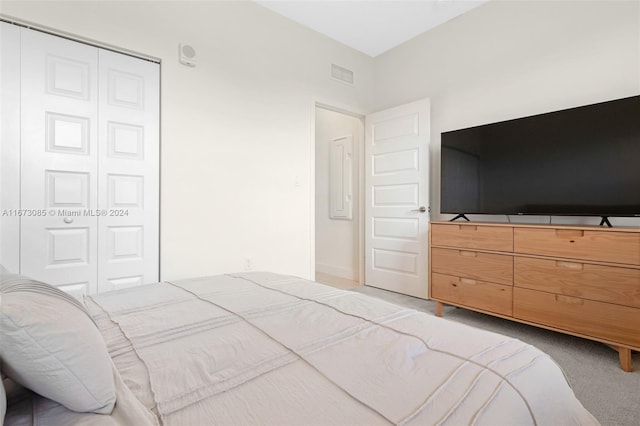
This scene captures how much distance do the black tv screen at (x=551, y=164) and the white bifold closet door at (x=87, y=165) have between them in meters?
2.73

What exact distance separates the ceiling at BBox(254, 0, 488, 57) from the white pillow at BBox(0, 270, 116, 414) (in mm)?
3329

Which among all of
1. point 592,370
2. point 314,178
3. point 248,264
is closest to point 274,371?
point 592,370

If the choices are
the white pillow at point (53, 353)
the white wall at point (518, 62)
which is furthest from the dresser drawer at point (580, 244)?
the white pillow at point (53, 353)

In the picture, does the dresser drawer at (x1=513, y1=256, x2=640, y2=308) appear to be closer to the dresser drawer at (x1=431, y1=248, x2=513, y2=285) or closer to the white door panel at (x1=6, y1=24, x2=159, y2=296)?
the dresser drawer at (x1=431, y1=248, x2=513, y2=285)

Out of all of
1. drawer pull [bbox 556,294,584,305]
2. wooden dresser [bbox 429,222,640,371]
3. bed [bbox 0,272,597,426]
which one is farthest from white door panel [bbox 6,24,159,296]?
→ drawer pull [bbox 556,294,584,305]

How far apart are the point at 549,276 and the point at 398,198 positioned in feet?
5.47

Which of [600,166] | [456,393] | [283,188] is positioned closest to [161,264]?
[283,188]

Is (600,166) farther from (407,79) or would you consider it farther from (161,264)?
(161,264)

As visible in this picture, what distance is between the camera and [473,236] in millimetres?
2578

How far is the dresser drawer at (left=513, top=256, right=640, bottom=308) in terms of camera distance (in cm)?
184

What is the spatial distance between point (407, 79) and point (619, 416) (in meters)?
3.48

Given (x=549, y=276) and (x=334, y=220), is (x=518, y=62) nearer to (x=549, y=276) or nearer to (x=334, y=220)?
(x=549, y=276)

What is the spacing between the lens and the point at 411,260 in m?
3.42

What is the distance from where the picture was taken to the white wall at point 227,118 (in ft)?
7.79
